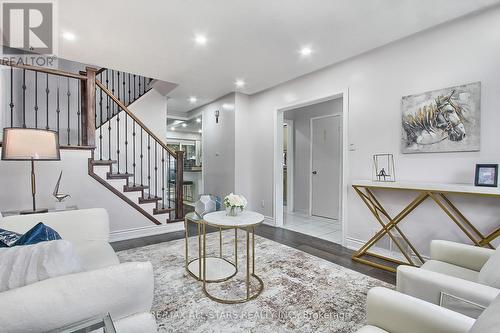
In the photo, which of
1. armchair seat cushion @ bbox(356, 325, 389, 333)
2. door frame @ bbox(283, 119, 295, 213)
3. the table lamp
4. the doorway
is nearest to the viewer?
armchair seat cushion @ bbox(356, 325, 389, 333)

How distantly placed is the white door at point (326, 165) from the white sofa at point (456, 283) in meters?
3.15

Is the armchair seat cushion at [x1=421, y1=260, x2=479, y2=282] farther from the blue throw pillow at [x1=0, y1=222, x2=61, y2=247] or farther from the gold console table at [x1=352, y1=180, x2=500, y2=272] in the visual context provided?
the blue throw pillow at [x1=0, y1=222, x2=61, y2=247]

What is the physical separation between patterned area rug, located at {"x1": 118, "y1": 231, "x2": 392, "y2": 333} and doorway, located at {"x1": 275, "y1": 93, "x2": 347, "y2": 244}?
1.59m

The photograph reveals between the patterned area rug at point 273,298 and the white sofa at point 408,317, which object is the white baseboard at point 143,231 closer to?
the patterned area rug at point 273,298

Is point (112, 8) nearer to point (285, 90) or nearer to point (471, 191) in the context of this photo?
point (285, 90)

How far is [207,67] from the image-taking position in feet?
11.8

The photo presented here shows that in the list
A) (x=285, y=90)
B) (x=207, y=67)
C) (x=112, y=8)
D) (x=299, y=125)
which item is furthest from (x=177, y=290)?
(x=299, y=125)

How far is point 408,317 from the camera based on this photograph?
3.14 feet

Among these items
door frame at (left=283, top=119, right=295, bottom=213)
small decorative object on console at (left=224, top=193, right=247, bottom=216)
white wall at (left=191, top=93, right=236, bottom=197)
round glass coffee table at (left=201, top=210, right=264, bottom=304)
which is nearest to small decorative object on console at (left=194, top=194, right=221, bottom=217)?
round glass coffee table at (left=201, top=210, right=264, bottom=304)

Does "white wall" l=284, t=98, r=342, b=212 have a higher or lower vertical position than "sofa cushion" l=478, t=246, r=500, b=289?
higher

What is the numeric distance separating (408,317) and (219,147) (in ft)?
15.1

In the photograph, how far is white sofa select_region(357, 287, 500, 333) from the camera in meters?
0.87

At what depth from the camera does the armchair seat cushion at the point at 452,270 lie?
150cm

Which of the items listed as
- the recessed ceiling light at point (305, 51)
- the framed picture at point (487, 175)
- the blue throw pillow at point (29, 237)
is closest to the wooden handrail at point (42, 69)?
the blue throw pillow at point (29, 237)
